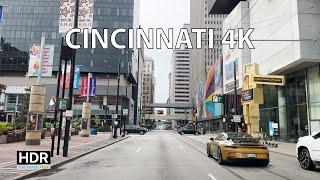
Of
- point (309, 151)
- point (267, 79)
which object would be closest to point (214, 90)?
point (267, 79)

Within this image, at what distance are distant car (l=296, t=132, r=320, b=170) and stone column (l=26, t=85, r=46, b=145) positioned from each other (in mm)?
18109

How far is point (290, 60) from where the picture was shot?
106 ft

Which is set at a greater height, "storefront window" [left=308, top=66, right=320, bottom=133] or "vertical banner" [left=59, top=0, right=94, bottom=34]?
"vertical banner" [left=59, top=0, right=94, bottom=34]

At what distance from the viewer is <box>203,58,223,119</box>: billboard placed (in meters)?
81.3

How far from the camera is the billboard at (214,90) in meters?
81.3

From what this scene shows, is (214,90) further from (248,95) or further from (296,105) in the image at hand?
(248,95)

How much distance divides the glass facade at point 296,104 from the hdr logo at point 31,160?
991 inches

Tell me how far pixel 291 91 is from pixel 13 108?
81.1 m

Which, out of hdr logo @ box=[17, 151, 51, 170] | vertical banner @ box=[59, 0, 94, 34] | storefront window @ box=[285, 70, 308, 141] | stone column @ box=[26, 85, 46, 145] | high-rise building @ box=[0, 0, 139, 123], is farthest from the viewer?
high-rise building @ box=[0, 0, 139, 123]

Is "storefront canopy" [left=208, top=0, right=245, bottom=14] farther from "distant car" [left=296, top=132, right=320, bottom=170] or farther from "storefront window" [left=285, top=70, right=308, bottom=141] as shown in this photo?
"distant car" [left=296, top=132, right=320, bottom=170]

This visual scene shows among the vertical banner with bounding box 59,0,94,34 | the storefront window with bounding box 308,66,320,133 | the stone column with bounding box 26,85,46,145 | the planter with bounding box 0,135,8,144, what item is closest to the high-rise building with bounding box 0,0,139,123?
the storefront window with bounding box 308,66,320,133

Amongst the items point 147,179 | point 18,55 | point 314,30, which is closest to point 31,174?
point 147,179

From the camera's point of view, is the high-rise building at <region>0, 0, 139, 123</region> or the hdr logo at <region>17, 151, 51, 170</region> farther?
the high-rise building at <region>0, 0, 139, 123</region>

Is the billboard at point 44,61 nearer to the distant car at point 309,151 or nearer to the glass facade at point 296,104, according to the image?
the distant car at point 309,151
